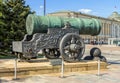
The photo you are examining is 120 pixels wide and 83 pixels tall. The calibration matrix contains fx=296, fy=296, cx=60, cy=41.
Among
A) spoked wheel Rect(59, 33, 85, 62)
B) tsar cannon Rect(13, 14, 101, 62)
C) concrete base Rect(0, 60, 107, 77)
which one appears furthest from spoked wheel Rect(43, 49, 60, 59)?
concrete base Rect(0, 60, 107, 77)

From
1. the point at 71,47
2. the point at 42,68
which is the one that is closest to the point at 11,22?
the point at 71,47

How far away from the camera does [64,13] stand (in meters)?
111

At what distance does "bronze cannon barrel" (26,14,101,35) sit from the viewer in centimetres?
1438

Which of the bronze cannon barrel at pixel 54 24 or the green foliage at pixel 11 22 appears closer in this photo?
the bronze cannon barrel at pixel 54 24

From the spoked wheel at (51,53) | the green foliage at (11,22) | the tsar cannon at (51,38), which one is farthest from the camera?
the green foliage at (11,22)

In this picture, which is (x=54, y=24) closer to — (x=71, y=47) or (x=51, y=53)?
(x=71, y=47)

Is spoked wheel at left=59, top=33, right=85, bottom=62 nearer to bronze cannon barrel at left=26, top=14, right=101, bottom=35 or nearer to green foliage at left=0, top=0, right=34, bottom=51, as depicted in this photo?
bronze cannon barrel at left=26, top=14, right=101, bottom=35

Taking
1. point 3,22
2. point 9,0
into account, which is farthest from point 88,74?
point 9,0

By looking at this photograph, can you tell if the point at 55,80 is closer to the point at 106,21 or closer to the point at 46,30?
the point at 46,30

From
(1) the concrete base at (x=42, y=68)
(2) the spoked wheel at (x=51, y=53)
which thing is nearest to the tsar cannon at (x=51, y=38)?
(1) the concrete base at (x=42, y=68)

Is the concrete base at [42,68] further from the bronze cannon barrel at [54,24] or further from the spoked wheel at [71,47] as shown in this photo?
the bronze cannon barrel at [54,24]

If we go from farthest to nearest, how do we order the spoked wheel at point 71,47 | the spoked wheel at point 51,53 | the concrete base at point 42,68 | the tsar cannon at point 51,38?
the spoked wheel at point 51,53 < the spoked wheel at point 71,47 < the tsar cannon at point 51,38 < the concrete base at point 42,68

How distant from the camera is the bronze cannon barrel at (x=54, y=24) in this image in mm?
Result: 14375

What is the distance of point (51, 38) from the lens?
14484 millimetres
